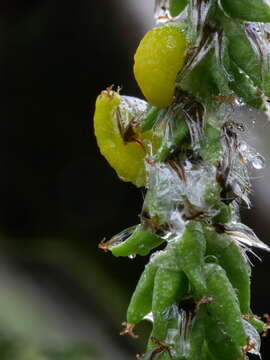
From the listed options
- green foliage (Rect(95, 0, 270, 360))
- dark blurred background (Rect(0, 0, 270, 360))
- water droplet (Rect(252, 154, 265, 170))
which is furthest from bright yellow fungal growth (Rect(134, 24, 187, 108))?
dark blurred background (Rect(0, 0, 270, 360))

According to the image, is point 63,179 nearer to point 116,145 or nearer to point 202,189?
point 116,145

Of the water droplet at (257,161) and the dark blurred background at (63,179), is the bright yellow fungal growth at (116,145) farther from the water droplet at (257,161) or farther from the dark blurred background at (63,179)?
the dark blurred background at (63,179)

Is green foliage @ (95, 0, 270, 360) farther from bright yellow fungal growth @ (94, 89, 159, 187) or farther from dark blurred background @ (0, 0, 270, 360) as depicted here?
dark blurred background @ (0, 0, 270, 360)

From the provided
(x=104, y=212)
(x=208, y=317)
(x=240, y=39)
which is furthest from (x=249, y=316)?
(x=104, y=212)

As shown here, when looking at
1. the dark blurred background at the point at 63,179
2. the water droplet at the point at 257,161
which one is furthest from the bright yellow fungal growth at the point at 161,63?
the dark blurred background at the point at 63,179

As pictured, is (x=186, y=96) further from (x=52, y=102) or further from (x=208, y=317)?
(x=52, y=102)
